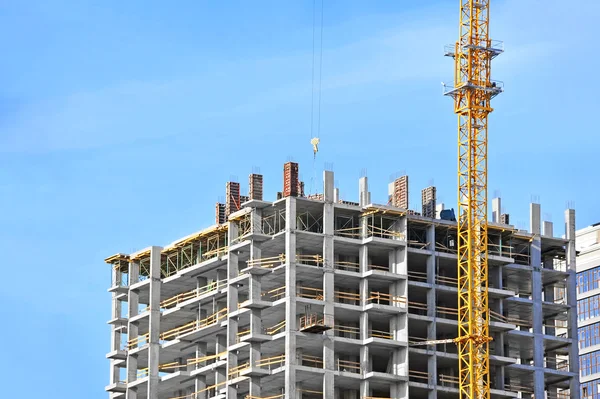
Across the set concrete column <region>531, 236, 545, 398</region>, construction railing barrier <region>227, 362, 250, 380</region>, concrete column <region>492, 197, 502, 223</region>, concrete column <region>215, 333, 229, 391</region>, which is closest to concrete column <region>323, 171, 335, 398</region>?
construction railing barrier <region>227, 362, 250, 380</region>

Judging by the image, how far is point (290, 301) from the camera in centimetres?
17175

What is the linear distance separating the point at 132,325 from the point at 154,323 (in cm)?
566

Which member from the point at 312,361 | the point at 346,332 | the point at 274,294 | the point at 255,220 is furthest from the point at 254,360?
the point at 255,220

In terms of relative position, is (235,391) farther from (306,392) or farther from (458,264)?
(458,264)

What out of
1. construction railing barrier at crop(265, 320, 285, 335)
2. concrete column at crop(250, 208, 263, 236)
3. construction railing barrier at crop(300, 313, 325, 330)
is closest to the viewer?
construction railing barrier at crop(300, 313, 325, 330)

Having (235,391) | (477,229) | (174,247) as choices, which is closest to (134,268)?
(174,247)

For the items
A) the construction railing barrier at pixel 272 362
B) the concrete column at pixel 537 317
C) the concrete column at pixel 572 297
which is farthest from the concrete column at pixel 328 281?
the concrete column at pixel 572 297

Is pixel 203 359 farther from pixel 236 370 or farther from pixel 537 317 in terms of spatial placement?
pixel 537 317

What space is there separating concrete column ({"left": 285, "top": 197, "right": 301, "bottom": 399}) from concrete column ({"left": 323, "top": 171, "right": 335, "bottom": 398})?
2.96 meters

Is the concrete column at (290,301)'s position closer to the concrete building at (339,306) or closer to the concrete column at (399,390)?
the concrete building at (339,306)

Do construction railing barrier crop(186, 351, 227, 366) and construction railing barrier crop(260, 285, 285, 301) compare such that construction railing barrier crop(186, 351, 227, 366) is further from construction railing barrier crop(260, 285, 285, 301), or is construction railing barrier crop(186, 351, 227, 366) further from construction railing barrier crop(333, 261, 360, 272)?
construction railing barrier crop(333, 261, 360, 272)

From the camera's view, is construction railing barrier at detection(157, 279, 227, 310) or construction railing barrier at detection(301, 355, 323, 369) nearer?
construction railing barrier at detection(301, 355, 323, 369)

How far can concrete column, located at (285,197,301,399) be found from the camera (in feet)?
557

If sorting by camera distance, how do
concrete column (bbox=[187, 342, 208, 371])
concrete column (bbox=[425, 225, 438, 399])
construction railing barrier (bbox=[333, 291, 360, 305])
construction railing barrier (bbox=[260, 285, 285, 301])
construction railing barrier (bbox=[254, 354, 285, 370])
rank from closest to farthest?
1. construction railing barrier (bbox=[254, 354, 285, 370])
2. concrete column (bbox=[425, 225, 438, 399])
3. construction railing barrier (bbox=[333, 291, 360, 305])
4. construction railing barrier (bbox=[260, 285, 285, 301])
5. concrete column (bbox=[187, 342, 208, 371])
